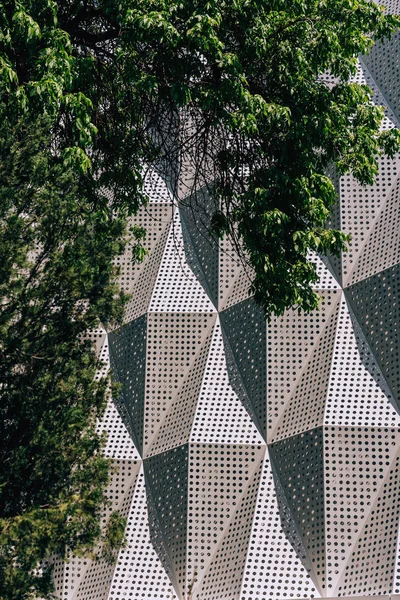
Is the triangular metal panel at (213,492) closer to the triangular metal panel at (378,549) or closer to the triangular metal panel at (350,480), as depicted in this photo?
the triangular metal panel at (350,480)

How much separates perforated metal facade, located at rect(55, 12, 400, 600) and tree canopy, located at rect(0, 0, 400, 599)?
3.36m

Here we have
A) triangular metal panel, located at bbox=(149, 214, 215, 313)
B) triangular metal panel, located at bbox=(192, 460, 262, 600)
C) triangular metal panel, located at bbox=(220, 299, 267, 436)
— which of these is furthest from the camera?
triangular metal panel, located at bbox=(149, 214, 215, 313)

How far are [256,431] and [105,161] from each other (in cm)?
624

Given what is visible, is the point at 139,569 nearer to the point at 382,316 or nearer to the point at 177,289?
the point at 177,289

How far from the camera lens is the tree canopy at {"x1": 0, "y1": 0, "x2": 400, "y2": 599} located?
10.8 m

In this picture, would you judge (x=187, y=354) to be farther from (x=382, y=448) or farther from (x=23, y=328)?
(x=23, y=328)

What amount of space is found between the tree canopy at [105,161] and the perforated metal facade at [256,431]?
11.0 ft

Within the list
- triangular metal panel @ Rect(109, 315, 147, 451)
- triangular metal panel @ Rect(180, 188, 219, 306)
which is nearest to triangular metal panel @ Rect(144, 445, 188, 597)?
triangular metal panel @ Rect(109, 315, 147, 451)

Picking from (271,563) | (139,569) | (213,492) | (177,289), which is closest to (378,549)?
(271,563)

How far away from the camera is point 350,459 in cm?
1577

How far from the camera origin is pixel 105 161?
13.5 m

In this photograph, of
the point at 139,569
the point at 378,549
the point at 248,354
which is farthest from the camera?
the point at 248,354

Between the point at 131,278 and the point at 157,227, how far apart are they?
1.35 meters

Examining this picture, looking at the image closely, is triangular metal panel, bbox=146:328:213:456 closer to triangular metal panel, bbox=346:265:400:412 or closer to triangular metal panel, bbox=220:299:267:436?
triangular metal panel, bbox=220:299:267:436
